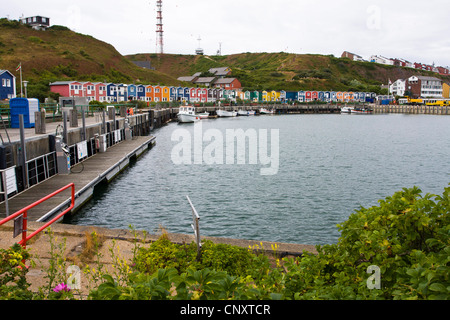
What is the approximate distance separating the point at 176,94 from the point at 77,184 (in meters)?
93.5

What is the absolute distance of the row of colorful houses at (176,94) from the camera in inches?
2963

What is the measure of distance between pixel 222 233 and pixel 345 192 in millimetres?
9549

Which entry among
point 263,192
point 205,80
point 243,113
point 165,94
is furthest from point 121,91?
point 205,80

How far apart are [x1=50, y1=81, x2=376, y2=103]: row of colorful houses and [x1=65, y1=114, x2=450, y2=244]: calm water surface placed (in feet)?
152

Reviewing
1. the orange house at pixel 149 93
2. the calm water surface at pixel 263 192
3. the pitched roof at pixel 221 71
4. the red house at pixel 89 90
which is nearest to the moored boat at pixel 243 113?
the orange house at pixel 149 93

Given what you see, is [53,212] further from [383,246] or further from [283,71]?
[283,71]

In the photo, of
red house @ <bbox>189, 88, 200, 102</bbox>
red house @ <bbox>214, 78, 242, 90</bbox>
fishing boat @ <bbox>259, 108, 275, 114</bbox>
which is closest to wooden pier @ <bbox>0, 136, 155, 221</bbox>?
red house @ <bbox>189, 88, 200, 102</bbox>

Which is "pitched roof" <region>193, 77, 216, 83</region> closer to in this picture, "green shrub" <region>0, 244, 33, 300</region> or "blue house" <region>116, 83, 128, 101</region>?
"blue house" <region>116, 83, 128, 101</region>

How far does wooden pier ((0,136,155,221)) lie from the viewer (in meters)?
13.7

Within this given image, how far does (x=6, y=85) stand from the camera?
5603 cm

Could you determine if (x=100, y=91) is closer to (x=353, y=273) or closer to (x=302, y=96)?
(x=353, y=273)

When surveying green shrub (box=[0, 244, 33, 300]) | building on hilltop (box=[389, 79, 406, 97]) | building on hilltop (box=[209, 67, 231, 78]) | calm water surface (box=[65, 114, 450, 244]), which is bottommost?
calm water surface (box=[65, 114, 450, 244])

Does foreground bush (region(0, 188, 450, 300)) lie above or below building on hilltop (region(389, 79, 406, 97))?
below

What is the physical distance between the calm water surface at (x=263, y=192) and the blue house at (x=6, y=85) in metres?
31.9
